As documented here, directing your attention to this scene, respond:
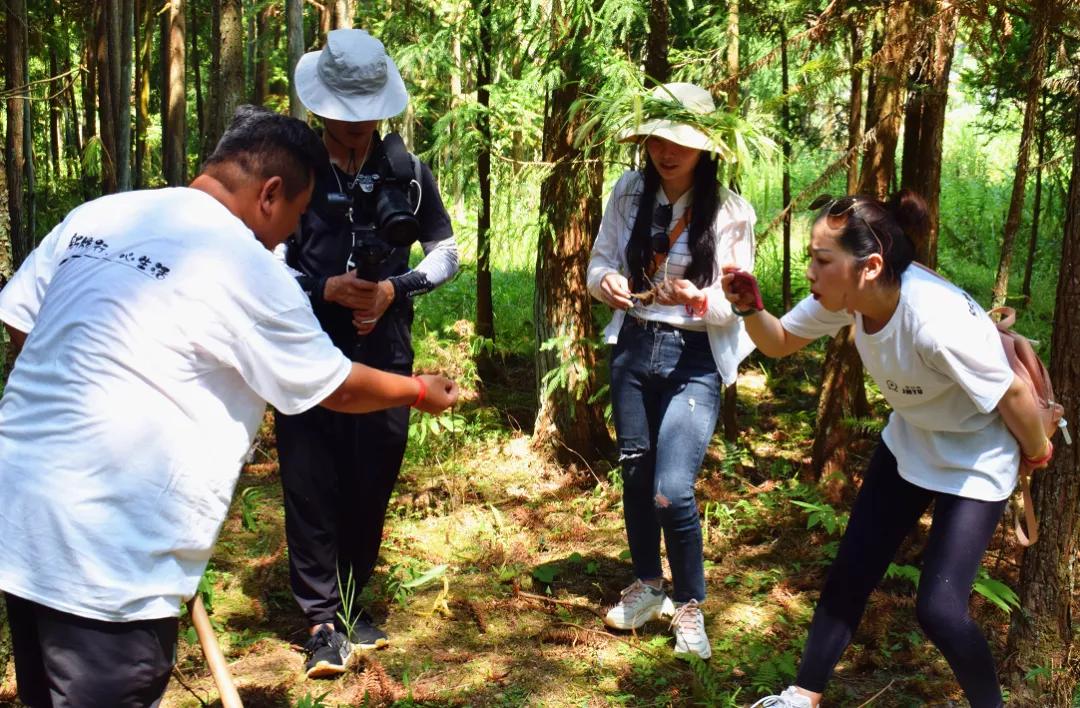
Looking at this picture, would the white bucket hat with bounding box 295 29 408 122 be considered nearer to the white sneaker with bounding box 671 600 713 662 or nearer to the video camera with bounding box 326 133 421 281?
the video camera with bounding box 326 133 421 281

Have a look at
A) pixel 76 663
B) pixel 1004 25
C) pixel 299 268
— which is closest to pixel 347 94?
pixel 299 268

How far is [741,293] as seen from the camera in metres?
3.52

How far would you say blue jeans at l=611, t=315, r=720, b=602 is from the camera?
397 cm

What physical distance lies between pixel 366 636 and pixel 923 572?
231 cm

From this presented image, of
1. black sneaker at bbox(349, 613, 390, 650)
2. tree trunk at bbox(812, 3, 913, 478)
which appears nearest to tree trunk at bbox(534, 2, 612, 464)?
tree trunk at bbox(812, 3, 913, 478)

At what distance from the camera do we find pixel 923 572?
3154 mm

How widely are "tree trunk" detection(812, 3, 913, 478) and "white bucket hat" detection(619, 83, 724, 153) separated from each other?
1.33m

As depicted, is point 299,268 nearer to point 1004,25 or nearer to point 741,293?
point 741,293

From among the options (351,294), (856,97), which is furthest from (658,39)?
(351,294)

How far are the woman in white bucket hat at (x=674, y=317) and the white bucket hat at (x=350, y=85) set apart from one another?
102cm

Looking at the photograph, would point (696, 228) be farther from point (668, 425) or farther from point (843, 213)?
point (843, 213)

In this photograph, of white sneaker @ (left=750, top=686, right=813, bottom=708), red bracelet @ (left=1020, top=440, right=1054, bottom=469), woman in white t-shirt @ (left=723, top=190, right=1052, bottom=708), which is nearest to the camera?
woman in white t-shirt @ (left=723, top=190, right=1052, bottom=708)

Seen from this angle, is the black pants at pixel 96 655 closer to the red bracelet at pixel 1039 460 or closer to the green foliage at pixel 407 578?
the green foliage at pixel 407 578

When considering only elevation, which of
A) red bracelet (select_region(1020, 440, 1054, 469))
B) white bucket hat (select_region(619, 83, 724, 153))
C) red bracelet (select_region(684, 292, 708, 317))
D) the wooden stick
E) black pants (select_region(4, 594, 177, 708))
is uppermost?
white bucket hat (select_region(619, 83, 724, 153))
